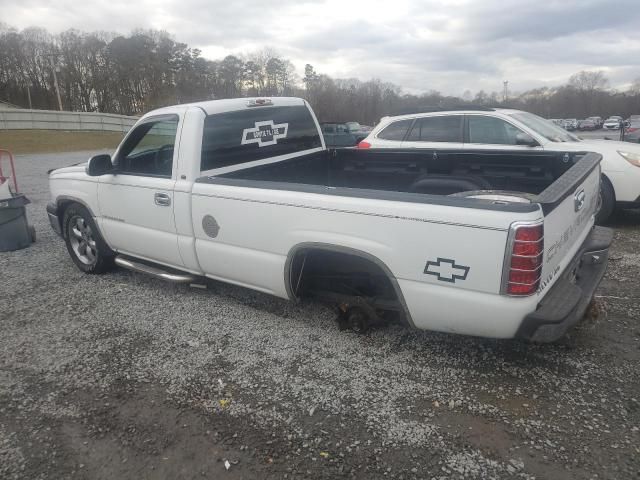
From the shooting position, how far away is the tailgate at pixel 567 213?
261 cm

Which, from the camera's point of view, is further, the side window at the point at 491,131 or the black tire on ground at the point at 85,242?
the side window at the point at 491,131

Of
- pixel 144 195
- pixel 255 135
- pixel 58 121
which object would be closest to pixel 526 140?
pixel 255 135

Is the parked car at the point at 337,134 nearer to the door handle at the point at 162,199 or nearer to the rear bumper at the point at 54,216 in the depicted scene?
the rear bumper at the point at 54,216

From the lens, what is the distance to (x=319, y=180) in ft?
16.6

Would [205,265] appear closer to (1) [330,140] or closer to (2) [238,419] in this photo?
(2) [238,419]

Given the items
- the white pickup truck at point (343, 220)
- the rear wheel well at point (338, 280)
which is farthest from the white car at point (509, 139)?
the rear wheel well at point (338, 280)

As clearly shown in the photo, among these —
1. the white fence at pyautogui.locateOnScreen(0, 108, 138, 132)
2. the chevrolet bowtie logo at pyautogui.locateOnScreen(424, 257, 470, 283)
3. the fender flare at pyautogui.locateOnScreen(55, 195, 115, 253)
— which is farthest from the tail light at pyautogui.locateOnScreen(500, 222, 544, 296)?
the white fence at pyautogui.locateOnScreen(0, 108, 138, 132)

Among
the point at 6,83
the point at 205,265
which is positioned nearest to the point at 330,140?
the point at 205,265

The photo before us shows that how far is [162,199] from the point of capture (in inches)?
158

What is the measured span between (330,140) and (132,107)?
1845 inches

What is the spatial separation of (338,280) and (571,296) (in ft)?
5.27

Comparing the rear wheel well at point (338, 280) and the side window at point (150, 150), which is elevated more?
the side window at point (150, 150)

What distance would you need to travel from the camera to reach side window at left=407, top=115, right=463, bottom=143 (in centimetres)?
710

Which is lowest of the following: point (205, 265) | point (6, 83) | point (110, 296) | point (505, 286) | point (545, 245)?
point (110, 296)
